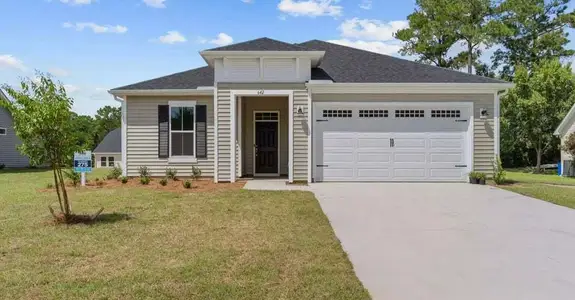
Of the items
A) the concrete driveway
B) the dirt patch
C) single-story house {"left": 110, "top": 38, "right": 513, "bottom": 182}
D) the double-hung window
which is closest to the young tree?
the dirt patch

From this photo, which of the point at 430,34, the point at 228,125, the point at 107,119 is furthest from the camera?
the point at 107,119

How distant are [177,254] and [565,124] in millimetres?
21460

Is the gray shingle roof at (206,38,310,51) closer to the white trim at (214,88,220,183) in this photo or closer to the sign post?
the white trim at (214,88,220,183)

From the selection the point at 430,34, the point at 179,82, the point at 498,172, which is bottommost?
the point at 498,172

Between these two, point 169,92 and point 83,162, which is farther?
point 169,92

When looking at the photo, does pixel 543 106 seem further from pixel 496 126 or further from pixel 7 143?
pixel 7 143

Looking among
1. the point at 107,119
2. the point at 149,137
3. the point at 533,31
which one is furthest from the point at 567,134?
the point at 107,119

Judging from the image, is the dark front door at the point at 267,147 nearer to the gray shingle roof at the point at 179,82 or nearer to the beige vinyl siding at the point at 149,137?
the beige vinyl siding at the point at 149,137

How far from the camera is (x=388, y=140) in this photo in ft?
40.3

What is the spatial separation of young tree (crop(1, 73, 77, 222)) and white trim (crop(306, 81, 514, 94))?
716 centimetres

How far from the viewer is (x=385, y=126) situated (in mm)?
12266

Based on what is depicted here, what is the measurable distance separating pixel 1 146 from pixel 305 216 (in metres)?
22.6

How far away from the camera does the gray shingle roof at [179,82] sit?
13008mm

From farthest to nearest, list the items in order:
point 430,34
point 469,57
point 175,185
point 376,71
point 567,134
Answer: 1. point 430,34
2. point 469,57
3. point 567,134
4. point 376,71
5. point 175,185
